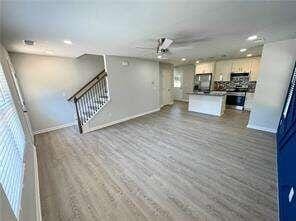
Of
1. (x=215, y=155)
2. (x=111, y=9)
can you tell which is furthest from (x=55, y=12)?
(x=215, y=155)

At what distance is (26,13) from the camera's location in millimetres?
1853

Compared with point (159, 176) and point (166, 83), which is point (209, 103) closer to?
point (166, 83)

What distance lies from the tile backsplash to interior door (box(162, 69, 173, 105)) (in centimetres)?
261

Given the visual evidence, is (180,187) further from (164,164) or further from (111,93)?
(111,93)

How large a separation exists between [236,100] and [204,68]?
8.37 feet

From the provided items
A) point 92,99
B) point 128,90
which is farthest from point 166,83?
point 92,99

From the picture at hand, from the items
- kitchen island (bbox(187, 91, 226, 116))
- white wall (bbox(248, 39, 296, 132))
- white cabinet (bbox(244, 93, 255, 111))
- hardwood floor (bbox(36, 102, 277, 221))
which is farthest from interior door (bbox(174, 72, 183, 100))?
hardwood floor (bbox(36, 102, 277, 221))

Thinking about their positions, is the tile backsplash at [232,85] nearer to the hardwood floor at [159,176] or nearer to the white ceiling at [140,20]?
the hardwood floor at [159,176]

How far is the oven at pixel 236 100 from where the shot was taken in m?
7.11

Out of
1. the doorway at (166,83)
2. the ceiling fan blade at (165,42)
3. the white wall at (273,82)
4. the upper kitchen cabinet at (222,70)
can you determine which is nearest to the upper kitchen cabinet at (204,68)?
the upper kitchen cabinet at (222,70)

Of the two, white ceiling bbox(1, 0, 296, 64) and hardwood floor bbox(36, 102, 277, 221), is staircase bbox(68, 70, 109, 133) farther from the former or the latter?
white ceiling bbox(1, 0, 296, 64)

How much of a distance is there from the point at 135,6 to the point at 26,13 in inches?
55.2

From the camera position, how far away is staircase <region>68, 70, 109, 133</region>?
16.3 feet

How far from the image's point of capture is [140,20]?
2.25m
